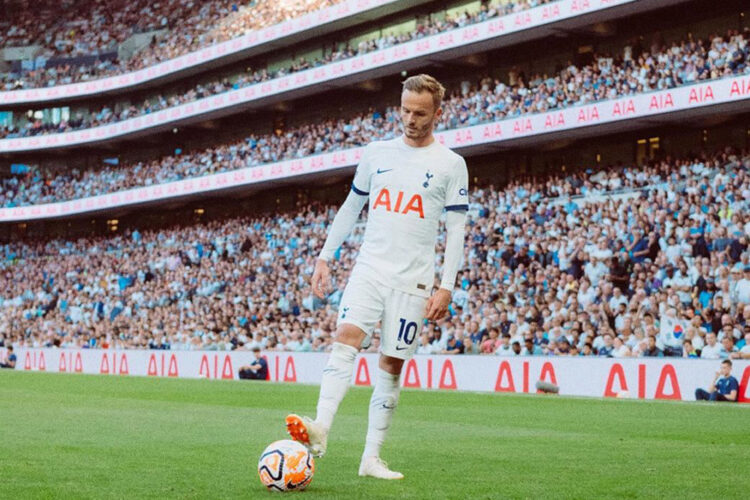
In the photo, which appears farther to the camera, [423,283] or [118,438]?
[118,438]

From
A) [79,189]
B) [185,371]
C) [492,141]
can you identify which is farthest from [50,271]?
[492,141]

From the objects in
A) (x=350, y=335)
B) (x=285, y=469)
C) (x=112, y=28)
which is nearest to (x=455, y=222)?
(x=350, y=335)

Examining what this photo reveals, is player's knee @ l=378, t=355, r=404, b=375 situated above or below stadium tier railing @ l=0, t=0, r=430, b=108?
below

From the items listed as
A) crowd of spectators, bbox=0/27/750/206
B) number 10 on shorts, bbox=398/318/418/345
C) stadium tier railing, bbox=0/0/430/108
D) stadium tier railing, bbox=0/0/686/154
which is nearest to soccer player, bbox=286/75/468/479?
number 10 on shorts, bbox=398/318/418/345

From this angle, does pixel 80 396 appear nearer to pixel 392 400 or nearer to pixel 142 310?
pixel 392 400

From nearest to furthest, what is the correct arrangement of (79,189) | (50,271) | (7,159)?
(50,271) → (79,189) → (7,159)

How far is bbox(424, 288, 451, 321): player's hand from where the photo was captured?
277 inches

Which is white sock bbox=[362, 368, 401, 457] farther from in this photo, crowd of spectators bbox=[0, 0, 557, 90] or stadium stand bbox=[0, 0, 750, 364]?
crowd of spectators bbox=[0, 0, 557, 90]

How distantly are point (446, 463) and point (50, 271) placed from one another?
50645 millimetres

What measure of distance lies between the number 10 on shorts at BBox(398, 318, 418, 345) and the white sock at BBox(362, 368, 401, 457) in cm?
34

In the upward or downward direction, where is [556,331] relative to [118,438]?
upward

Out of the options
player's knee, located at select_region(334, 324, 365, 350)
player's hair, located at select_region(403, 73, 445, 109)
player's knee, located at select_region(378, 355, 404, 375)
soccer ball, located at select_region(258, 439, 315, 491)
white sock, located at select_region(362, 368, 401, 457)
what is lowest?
soccer ball, located at select_region(258, 439, 315, 491)

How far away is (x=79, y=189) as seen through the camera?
6038 cm

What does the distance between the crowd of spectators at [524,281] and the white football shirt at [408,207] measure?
1402cm
